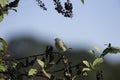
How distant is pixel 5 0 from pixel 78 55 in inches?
4268

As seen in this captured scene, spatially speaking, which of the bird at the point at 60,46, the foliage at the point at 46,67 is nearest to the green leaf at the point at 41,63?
the foliage at the point at 46,67

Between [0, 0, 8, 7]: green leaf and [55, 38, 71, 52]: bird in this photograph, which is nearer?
[0, 0, 8, 7]: green leaf

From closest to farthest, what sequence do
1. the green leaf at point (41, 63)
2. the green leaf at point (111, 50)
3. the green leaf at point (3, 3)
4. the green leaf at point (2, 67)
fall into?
the green leaf at point (3, 3), the green leaf at point (2, 67), the green leaf at point (41, 63), the green leaf at point (111, 50)

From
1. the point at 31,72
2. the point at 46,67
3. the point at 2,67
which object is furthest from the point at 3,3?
the point at 46,67

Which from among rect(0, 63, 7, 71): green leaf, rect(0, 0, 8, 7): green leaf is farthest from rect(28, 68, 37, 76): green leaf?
rect(0, 0, 8, 7): green leaf

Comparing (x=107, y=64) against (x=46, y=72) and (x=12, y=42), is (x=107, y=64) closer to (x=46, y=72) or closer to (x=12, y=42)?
(x=12, y=42)

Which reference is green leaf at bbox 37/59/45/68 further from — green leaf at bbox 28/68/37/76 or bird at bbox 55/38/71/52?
bird at bbox 55/38/71/52

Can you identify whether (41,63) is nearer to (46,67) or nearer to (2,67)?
(46,67)

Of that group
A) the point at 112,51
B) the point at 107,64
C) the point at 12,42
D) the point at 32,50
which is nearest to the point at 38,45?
the point at 32,50

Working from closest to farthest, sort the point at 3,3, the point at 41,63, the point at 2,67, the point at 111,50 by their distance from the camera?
the point at 3,3, the point at 2,67, the point at 41,63, the point at 111,50

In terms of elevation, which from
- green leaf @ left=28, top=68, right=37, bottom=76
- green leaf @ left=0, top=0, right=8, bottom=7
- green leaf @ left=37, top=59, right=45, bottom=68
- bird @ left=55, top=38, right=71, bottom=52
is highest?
green leaf @ left=0, top=0, right=8, bottom=7

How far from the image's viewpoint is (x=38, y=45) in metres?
133

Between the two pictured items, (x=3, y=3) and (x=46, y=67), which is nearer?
(x=3, y=3)

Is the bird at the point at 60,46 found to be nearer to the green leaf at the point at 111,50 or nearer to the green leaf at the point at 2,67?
the green leaf at the point at 111,50
